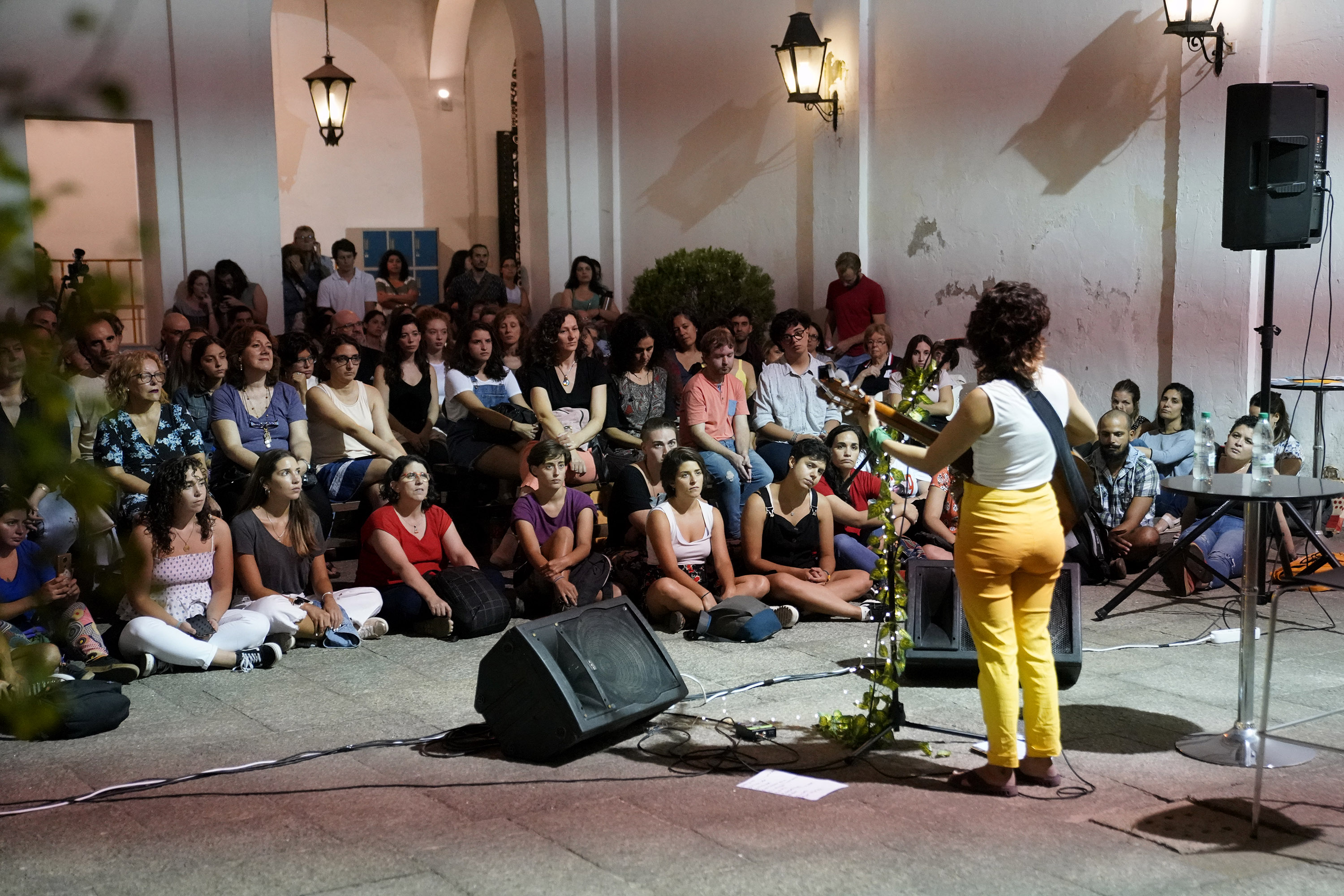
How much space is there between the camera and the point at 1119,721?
482 centimetres

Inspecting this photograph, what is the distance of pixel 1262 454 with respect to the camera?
17.0ft

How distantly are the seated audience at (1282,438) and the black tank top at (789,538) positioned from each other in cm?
283

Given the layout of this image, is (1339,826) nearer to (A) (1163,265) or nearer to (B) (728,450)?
(B) (728,450)

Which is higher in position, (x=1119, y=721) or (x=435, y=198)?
(x=435, y=198)

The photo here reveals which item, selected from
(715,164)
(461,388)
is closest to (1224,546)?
(461,388)

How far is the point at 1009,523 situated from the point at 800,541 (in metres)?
2.74

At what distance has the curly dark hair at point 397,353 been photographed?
805cm

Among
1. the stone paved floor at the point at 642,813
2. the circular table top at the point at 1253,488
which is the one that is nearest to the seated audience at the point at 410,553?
the stone paved floor at the point at 642,813

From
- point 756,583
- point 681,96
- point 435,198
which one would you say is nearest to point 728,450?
point 756,583

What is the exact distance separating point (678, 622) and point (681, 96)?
22.6 ft

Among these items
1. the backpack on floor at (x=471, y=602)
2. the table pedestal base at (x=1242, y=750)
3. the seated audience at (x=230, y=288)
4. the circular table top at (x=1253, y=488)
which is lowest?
the table pedestal base at (x=1242, y=750)

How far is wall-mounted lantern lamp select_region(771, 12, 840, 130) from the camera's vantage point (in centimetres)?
1042

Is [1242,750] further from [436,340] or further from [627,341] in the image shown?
[436,340]

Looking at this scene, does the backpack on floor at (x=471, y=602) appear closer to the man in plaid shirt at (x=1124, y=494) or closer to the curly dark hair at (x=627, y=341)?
the curly dark hair at (x=627, y=341)
